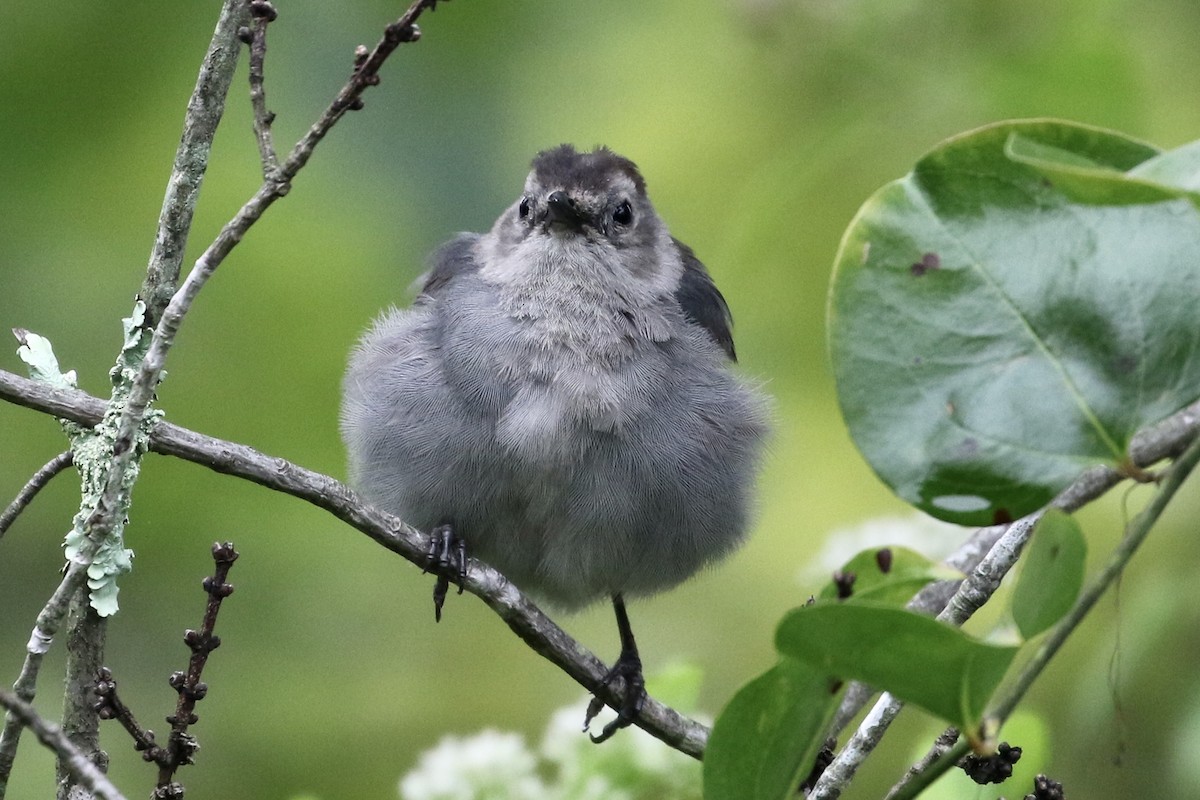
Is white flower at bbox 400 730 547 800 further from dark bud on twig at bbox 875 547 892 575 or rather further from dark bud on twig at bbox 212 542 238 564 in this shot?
dark bud on twig at bbox 875 547 892 575

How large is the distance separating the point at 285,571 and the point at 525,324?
128 centimetres

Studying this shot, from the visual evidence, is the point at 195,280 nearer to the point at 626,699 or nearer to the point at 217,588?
the point at 217,588

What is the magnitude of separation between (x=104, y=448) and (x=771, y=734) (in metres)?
1.40

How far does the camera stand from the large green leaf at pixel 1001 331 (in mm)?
1396

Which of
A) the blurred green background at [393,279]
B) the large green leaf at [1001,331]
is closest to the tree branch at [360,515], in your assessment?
the large green leaf at [1001,331]

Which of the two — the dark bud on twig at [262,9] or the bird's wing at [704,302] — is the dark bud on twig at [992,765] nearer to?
the dark bud on twig at [262,9]

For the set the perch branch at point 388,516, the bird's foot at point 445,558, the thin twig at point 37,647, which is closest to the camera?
the thin twig at point 37,647

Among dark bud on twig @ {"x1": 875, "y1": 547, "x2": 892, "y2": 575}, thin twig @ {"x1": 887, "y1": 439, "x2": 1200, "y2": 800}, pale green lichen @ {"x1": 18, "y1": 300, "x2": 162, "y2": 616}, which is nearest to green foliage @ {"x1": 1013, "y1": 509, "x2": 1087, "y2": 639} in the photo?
thin twig @ {"x1": 887, "y1": 439, "x2": 1200, "y2": 800}

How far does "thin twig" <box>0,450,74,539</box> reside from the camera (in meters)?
2.05

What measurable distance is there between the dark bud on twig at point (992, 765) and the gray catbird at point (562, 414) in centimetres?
129

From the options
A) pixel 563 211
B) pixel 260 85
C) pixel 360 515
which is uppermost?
pixel 563 211

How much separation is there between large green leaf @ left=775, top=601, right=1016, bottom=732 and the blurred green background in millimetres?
2263

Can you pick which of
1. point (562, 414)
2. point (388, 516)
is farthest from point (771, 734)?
point (562, 414)

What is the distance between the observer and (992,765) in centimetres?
194
